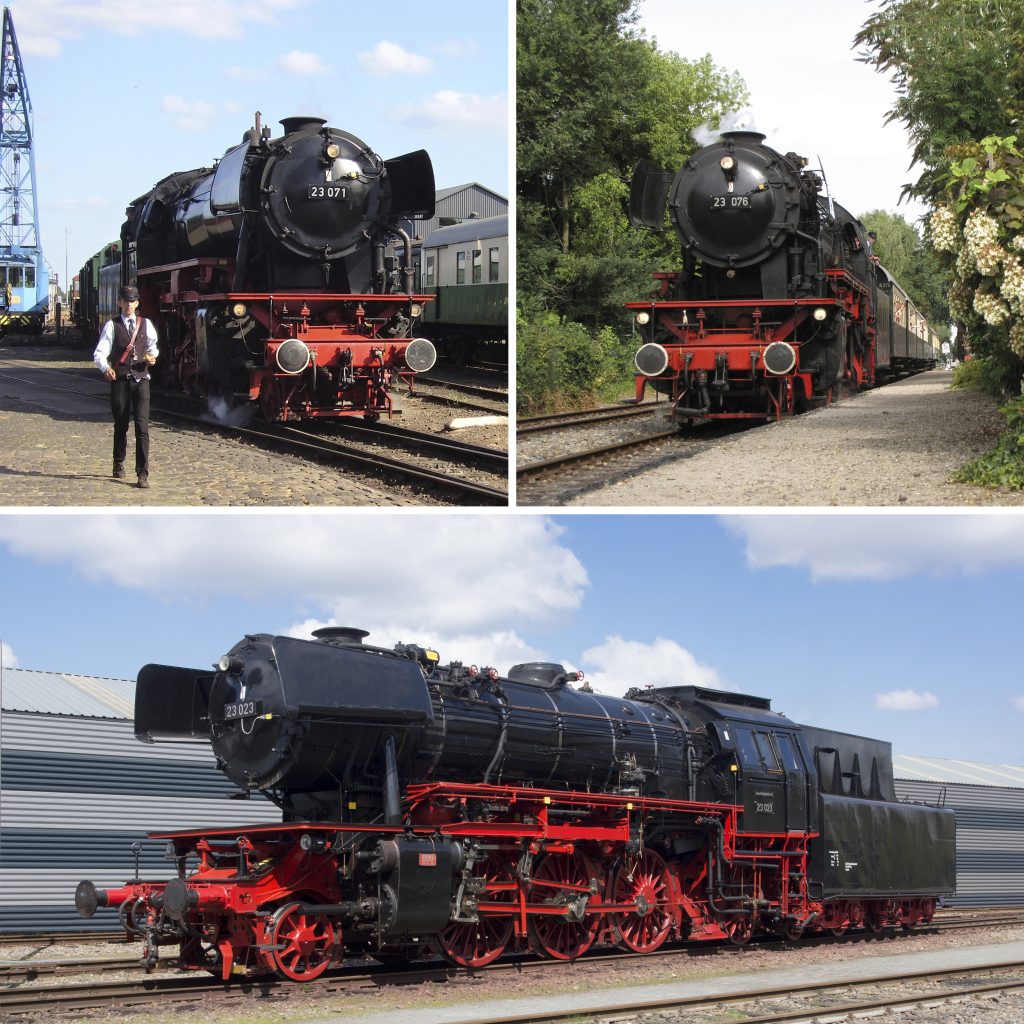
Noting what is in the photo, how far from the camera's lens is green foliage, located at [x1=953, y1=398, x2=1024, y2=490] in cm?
1323

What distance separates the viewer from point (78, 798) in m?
13.6

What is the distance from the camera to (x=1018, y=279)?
566 inches

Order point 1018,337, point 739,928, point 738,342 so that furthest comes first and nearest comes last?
point 738,342
point 1018,337
point 739,928

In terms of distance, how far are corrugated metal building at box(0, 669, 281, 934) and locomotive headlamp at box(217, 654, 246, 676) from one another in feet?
11.4

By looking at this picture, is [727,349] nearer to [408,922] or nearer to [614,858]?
[614,858]

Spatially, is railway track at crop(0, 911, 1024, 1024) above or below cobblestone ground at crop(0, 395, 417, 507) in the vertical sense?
below

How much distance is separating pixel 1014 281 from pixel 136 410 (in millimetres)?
10379

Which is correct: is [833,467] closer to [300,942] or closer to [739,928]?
[739,928]

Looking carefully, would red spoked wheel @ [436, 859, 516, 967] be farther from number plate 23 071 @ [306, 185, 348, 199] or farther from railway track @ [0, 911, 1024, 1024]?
number plate 23 071 @ [306, 185, 348, 199]

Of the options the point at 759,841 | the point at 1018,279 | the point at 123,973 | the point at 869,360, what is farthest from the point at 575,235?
the point at 123,973

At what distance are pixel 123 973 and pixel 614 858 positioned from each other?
4.59 m

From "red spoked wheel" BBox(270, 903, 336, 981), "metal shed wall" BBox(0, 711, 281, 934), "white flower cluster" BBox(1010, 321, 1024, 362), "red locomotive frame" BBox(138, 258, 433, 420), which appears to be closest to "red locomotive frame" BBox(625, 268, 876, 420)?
"red locomotive frame" BBox(138, 258, 433, 420)

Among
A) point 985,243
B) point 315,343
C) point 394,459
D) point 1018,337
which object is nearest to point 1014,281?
point 985,243

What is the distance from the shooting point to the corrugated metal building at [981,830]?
22.6 meters
